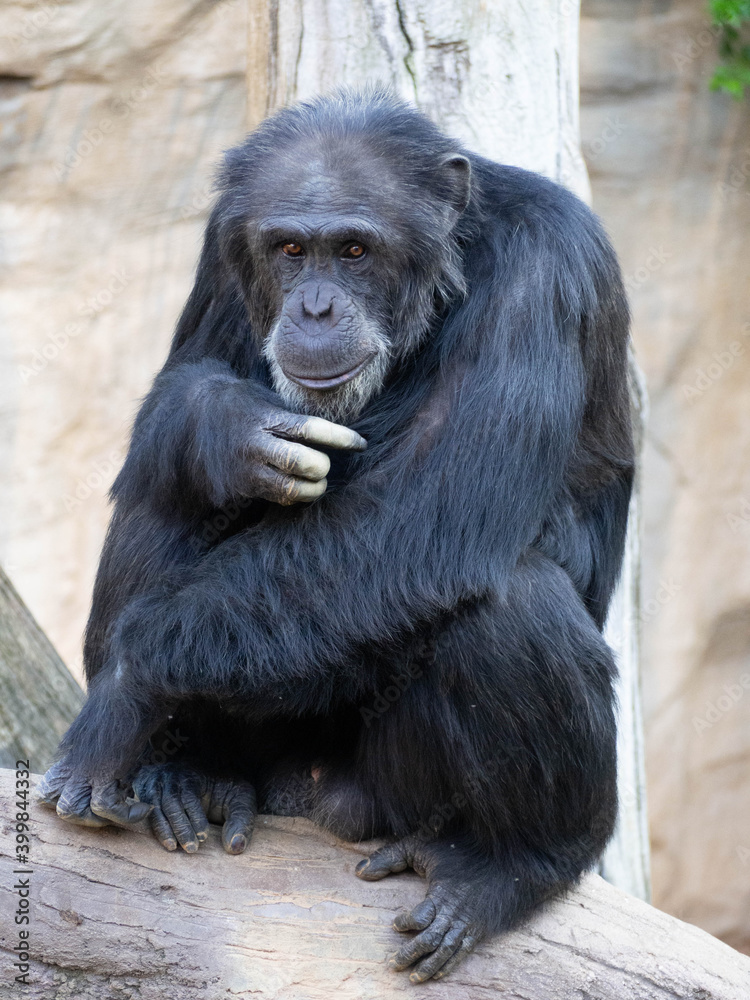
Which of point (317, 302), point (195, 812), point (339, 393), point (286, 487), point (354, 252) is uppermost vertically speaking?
point (354, 252)

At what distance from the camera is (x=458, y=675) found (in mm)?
3242

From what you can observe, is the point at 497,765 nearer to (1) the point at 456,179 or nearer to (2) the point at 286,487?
(2) the point at 286,487

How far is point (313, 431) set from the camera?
3.29m

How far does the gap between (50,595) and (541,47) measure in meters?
6.15

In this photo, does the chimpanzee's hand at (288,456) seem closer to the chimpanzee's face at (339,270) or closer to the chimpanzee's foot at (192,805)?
the chimpanzee's face at (339,270)

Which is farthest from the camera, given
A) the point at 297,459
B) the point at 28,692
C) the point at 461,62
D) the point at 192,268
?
the point at 192,268

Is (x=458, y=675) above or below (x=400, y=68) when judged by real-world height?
below

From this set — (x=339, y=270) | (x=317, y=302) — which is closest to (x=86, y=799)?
(x=317, y=302)

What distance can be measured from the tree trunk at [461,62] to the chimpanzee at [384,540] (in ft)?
3.52

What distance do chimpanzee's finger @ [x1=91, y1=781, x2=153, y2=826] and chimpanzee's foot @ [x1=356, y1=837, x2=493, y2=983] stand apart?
30.0 inches

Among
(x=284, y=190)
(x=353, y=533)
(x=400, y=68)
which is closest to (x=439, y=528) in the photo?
(x=353, y=533)

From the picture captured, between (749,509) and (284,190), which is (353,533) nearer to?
(284,190)

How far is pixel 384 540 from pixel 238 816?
43.5 inches

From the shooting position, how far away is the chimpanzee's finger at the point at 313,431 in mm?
3295
